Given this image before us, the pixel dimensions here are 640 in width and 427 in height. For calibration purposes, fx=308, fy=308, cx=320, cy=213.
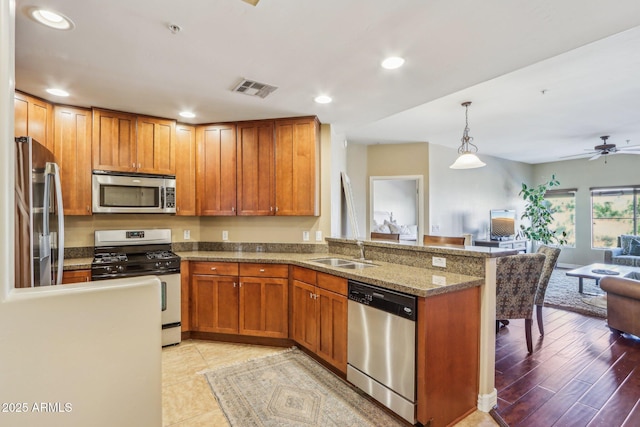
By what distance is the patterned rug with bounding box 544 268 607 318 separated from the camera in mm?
4177

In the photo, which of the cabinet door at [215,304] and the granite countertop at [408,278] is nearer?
the granite countertop at [408,278]

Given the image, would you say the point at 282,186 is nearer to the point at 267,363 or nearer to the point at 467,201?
the point at 267,363

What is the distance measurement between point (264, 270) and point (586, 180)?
8.54 m

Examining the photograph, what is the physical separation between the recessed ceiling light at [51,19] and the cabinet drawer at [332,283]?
2.41 m

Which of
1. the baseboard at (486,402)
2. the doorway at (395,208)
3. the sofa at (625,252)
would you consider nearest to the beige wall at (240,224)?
the baseboard at (486,402)

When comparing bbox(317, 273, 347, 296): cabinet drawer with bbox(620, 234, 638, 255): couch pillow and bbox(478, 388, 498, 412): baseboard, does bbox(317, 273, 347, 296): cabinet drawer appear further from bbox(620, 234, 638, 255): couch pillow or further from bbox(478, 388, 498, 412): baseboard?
bbox(620, 234, 638, 255): couch pillow

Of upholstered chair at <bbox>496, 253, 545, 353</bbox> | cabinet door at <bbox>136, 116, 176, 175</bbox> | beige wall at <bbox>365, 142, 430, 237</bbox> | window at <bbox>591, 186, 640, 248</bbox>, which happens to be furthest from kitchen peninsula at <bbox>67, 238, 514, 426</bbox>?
window at <bbox>591, 186, 640, 248</bbox>

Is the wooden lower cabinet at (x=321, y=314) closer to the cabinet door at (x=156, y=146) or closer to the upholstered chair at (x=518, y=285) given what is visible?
the upholstered chair at (x=518, y=285)

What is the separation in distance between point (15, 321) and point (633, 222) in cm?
1011

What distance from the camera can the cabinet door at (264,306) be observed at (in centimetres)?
318

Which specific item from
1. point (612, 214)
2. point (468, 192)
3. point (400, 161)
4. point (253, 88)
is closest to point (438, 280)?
point (253, 88)

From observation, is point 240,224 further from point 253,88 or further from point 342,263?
point 253,88

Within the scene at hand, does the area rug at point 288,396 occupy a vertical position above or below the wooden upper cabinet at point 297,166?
below

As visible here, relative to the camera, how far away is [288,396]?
2.33 metres
